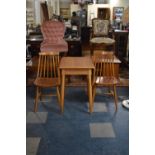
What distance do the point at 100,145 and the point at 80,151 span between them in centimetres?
24

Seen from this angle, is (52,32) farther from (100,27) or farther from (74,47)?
(100,27)

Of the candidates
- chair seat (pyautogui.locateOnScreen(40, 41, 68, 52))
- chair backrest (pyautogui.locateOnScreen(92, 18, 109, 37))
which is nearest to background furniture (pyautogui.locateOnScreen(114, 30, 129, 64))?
chair backrest (pyautogui.locateOnScreen(92, 18, 109, 37))

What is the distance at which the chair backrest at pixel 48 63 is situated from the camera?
3.91 metres

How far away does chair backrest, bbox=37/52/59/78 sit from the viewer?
3.91 meters

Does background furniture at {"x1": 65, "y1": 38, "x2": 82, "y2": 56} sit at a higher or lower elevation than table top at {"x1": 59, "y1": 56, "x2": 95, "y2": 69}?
higher

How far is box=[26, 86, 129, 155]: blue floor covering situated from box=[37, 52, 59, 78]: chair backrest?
1.54ft

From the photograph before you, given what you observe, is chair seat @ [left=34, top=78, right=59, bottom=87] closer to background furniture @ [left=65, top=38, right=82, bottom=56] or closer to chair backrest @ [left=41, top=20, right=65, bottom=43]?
chair backrest @ [left=41, top=20, right=65, bottom=43]

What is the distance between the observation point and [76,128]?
3236mm

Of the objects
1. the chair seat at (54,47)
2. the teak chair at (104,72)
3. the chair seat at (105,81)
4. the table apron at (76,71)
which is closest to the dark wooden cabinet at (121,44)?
the chair seat at (54,47)

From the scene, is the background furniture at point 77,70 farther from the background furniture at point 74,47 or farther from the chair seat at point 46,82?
the background furniture at point 74,47

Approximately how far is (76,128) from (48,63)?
150 centimetres

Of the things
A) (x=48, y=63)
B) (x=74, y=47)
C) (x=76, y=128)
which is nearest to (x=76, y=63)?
(x=48, y=63)

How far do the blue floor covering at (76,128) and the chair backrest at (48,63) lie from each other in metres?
0.47
